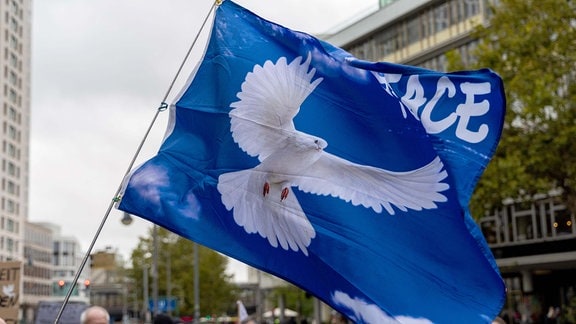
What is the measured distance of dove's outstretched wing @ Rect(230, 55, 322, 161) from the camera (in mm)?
7191

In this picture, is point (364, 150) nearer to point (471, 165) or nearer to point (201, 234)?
point (471, 165)

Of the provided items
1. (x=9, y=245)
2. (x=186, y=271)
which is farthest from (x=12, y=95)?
(x=186, y=271)

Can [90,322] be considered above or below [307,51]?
below

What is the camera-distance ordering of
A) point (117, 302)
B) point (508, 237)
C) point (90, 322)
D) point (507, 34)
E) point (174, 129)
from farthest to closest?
point (117, 302) → point (508, 237) → point (507, 34) → point (174, 129) → point (90, 322)

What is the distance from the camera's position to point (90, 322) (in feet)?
22.2

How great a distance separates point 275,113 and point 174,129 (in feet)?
2.27

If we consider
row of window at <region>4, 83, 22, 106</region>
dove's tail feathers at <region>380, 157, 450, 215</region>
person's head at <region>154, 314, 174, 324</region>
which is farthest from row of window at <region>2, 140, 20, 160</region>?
dove's tail feathers at <region>380, 157, 450, 215</region>

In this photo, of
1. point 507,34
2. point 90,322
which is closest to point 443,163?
point 90,322

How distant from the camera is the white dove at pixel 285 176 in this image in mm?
7145

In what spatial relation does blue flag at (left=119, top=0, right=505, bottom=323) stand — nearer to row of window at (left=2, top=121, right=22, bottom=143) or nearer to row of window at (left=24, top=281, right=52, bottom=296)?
row of window at (left=2, top=121, right=22, bottom=143)

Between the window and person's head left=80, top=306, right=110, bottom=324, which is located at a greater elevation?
the window

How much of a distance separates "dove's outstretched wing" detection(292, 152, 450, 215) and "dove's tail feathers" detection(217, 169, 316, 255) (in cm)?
18

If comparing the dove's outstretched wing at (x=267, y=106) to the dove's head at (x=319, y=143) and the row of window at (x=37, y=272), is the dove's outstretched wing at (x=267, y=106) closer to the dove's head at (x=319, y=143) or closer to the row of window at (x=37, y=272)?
the dove's head at (x=319, y=143)

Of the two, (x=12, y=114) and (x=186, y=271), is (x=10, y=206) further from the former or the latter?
(x=186, y=271)
